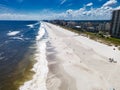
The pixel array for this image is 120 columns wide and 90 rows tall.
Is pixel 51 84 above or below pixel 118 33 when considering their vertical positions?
above

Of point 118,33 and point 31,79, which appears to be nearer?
point 31,79

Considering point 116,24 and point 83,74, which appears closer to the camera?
point 83,74

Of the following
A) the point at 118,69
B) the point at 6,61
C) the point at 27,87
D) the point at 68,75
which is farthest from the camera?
the point at 6,61

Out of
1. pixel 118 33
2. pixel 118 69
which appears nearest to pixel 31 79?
pixel 118 69

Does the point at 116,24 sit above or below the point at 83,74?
below

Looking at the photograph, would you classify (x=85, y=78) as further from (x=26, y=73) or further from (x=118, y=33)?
(x=118, y=33)

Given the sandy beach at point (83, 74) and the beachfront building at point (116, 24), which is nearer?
the sandy beach at point (83, 74)

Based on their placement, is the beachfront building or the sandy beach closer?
the sandy beach

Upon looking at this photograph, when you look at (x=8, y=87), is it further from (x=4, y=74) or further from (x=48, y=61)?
(x=48, y=61)

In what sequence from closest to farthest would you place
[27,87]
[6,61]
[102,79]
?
[27,87] → [102,79] → [6,61]
